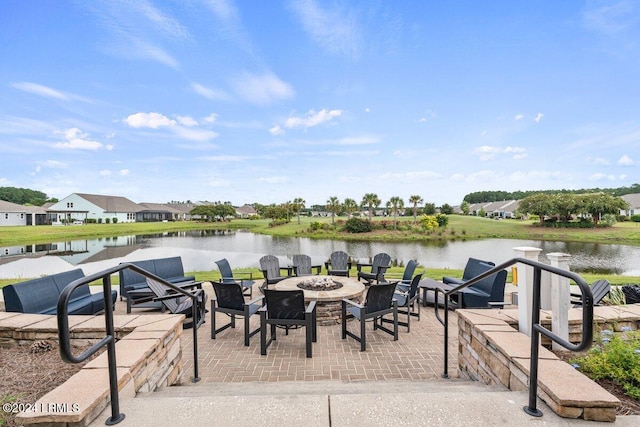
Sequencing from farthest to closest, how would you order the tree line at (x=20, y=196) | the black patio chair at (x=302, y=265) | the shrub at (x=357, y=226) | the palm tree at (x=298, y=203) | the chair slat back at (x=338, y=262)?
the tree line at (x=20, y=196) < the palm tree at (x=298, y=203) < the shrub at (x=357, y=226) < the chair slat back at (x=338, y=262) < the black patio chair at (x=302, y=265)

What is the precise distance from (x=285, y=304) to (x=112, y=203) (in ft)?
219

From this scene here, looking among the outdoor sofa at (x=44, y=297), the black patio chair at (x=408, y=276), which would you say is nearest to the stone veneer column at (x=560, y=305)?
the black patio chair at (x=408, y=276)

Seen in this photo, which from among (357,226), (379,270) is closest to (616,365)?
(379,270)

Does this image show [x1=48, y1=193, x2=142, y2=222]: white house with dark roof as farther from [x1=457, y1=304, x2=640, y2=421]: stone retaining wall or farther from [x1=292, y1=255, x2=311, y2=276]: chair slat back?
[x1=457, y1=304, x2=640, y2=421]: stone retaining wall

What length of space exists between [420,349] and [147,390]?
3.25 m

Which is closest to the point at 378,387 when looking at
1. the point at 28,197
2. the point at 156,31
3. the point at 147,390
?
the point at 147,390

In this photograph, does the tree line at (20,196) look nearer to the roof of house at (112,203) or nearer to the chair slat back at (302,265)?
the roof of house at (112,203)

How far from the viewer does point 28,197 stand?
247 feet

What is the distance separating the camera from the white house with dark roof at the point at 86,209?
4975 cm

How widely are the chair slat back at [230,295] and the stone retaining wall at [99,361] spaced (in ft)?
4.21

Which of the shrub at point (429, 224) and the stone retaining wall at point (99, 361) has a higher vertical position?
the stone retaining wall at point (99, 361)

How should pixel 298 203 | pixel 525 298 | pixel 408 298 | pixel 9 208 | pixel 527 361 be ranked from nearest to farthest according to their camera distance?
pixel 527 361, pixel 525 298, pixel 408 298, pixel 9 208, pixel 298 203

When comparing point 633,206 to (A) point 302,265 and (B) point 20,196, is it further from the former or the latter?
(B) point 20,196

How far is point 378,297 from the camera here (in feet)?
13.7
